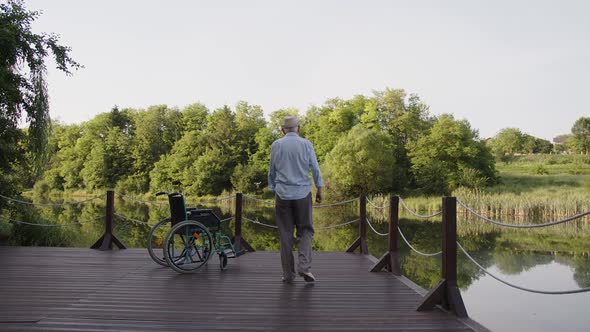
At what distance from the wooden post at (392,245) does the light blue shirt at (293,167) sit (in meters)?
0.95

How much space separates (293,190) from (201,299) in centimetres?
123

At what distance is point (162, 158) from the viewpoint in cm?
4634

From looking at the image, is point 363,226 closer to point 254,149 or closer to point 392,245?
point 392,245

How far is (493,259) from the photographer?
38.0ft

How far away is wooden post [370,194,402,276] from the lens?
5137 mm

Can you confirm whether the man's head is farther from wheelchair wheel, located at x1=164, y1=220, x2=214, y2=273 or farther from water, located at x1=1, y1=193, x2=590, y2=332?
water, located at x1=1, y1=193, x2=590, y2=332

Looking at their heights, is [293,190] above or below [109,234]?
above

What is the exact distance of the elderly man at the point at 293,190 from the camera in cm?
457

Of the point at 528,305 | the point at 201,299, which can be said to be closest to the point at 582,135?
the point at 528,305

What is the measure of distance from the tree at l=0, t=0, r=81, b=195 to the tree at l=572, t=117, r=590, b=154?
170 ft

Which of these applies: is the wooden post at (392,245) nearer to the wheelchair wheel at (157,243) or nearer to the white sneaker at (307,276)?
the white sneaker at (307,276)

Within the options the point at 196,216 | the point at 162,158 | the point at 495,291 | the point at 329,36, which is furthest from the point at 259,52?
the point at 196,216

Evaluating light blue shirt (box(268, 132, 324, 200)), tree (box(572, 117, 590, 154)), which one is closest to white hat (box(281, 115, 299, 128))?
light blue shirt (box(268, 132, 324, 200))

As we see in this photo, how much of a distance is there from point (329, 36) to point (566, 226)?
13403 mm
